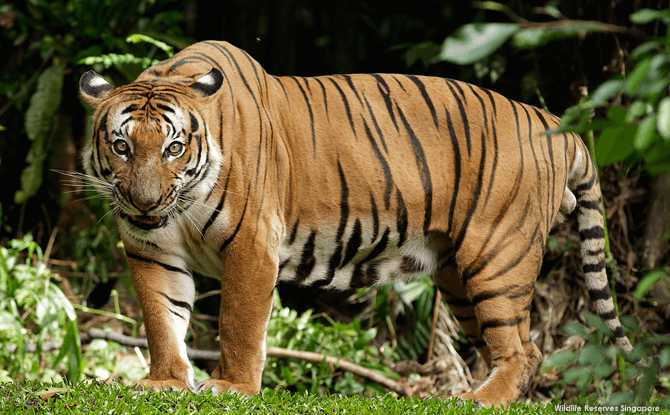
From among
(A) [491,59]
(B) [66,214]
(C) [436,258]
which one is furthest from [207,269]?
(B) [66,214]

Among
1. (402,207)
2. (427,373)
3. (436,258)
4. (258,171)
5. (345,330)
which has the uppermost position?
(258,171)

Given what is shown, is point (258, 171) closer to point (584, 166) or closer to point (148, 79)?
point (148, 79)

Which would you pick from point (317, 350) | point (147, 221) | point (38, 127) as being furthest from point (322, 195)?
point (38, 127)

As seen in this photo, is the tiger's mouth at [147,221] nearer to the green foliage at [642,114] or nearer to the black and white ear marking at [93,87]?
the black and white ear marking at [93,87]

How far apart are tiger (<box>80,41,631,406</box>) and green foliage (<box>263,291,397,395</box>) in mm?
1553


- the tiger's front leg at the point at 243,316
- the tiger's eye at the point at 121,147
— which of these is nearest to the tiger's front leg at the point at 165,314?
the tiger's front leg at the point at 243,316

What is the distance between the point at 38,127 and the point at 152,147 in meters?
3.58

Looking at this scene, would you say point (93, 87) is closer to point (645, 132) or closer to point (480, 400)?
point (480, 400)

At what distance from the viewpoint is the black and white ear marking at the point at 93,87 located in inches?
132

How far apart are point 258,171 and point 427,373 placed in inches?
131

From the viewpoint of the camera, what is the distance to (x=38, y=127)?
6043mm

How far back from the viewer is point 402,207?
3.80 m

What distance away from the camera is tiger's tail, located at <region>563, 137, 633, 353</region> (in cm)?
392

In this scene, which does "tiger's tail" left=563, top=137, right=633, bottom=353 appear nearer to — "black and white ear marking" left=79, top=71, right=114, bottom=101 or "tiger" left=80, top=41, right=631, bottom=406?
"tiger" left=80, top=41, right=631, bottom=406
